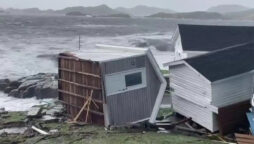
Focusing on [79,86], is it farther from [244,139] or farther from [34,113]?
[244,139]

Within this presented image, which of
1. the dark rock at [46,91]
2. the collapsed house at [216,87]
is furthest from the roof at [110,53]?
the dark rock at [46,91]

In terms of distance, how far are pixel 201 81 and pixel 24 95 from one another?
15246 mm

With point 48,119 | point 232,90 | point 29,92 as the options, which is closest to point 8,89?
point 29,92

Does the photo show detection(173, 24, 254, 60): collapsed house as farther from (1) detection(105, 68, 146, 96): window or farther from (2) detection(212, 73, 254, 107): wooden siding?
(1) detection(105, 68, 146, 96): window

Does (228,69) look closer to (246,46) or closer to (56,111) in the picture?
(246,46)

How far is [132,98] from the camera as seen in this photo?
69.8ft

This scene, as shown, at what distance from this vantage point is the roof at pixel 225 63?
21453 millimetres

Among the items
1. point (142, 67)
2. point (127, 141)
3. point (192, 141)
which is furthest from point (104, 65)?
point (192, 141)

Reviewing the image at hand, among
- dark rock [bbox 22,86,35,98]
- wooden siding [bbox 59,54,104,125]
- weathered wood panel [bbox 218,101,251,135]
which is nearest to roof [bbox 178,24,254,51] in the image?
weathered wood panel [bbox 218,101,251,135]

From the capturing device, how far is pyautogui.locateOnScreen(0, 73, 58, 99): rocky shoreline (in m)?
31.3

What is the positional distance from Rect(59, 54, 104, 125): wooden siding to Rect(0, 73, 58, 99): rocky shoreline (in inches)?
308

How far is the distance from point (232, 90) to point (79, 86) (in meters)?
7.89

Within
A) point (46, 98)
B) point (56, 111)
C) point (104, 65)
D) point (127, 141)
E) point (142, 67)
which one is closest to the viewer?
point (127, 141)

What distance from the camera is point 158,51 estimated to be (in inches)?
2623
